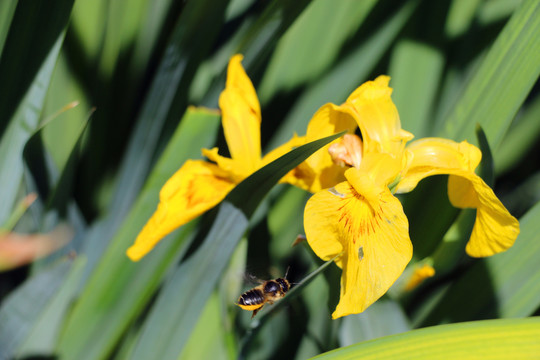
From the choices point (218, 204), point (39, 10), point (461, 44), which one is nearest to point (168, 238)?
point (218, 204)

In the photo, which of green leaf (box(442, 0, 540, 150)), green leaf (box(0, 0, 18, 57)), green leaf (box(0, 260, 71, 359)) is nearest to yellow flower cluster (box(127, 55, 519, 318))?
green leaf (box(442, 0, 540, 150))

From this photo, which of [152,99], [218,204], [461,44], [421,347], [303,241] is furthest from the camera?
[461,44]

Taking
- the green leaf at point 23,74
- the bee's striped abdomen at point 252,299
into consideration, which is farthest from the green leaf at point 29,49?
the bee's striped abdomen at point 252,299

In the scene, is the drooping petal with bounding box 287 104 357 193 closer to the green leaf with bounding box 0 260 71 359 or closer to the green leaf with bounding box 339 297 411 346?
the green leaf with bounding box 339 297 411 346

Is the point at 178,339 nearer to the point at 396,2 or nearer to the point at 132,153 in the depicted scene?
the point at 132,153

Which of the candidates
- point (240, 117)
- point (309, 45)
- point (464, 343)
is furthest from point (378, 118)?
point (309, 45)

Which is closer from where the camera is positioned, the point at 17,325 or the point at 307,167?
the point at 307,167
